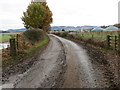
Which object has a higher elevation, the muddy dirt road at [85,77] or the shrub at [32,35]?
the shrub at [32,35]

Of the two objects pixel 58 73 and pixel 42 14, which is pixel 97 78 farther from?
pixel 42 14

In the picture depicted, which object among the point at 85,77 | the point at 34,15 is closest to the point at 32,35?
the point at 34,15

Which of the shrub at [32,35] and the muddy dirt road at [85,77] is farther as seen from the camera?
the shrub at [32,35]

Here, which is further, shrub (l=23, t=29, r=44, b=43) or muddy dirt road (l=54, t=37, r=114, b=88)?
shrub (l=23, t=29, r=44, b=43)

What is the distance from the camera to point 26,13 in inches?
1561

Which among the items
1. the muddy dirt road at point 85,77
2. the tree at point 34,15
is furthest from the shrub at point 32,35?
the muddy dirt road at point 85,77

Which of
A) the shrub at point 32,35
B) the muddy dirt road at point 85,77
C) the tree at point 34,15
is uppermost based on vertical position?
the tree at point 34,15

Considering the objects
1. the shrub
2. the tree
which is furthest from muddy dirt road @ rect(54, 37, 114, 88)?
the tree

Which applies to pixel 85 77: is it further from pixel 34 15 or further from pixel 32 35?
pixel 34 15

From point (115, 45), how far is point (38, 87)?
10685 millimetres

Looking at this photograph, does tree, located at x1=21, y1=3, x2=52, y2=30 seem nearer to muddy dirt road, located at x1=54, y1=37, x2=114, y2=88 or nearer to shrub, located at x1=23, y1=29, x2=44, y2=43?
shrub, located at x1=23, y1=29, x2=44, y2=43

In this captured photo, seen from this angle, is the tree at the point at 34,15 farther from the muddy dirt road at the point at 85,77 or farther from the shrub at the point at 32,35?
the muddy dirt road at the point at 85,77

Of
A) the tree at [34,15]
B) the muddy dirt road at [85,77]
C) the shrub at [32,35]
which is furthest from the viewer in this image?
the tree at [34,15]

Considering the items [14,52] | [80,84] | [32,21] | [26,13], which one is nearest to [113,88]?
[80,84]
